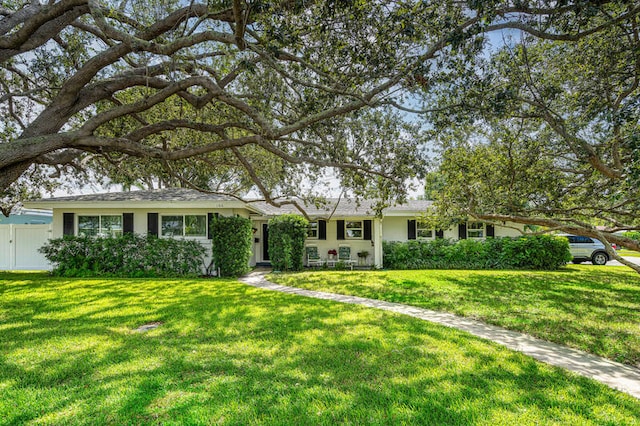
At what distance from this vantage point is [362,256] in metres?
16.5

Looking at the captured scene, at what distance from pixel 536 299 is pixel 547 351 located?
415cm

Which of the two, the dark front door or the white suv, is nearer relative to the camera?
the dark front door

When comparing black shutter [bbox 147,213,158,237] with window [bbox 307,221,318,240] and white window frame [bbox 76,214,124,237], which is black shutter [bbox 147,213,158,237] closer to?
white window frame [bbox 76,214,124,237]

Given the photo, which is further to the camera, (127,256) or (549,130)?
(127,256)

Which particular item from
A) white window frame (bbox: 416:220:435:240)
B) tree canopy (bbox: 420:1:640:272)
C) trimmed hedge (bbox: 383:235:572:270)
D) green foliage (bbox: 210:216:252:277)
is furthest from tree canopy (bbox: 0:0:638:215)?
white window frame (bbox: 416:220:435:240)

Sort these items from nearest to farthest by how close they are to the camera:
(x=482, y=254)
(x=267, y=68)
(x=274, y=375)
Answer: (x=274, y=375) < (x=267, y=68) < (x=482, y=254)

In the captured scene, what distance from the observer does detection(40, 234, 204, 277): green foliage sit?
12320 mm

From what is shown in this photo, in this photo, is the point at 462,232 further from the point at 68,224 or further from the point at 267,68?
the point at 68,224

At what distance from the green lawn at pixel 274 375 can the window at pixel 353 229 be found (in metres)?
10.5

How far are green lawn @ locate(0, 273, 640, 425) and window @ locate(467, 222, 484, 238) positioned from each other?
1288 cm

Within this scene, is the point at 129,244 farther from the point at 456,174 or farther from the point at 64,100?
the point at 456,174

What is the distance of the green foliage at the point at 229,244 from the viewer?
39.9 ft

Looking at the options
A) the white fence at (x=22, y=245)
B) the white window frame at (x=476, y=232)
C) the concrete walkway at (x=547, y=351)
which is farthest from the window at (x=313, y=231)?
the white fence at (x=22, y=245)

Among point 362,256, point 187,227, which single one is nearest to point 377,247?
point 362,256
